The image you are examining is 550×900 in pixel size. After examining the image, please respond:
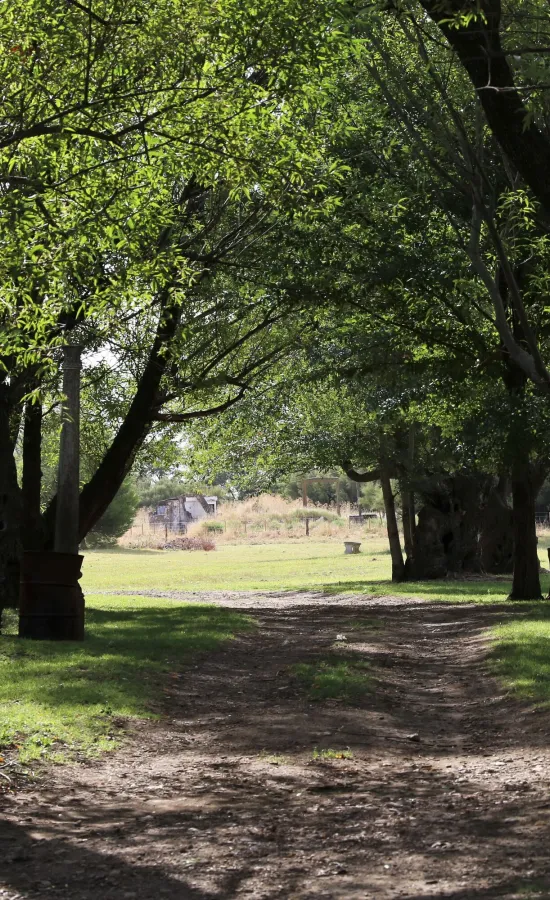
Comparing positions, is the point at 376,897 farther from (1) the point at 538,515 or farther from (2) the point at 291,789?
(1) the point at 538,515

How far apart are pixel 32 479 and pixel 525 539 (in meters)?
9.42

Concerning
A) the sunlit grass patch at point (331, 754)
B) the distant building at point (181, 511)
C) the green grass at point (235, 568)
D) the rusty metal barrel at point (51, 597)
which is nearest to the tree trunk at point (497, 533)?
the green grass at point (235, 568)

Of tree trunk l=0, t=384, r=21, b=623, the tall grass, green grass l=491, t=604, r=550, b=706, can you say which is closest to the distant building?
the tall grass

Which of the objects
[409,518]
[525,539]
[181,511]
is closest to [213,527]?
[181,511]

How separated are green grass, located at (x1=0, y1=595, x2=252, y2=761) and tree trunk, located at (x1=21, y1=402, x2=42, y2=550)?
6.27 ft

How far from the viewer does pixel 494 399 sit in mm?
18531

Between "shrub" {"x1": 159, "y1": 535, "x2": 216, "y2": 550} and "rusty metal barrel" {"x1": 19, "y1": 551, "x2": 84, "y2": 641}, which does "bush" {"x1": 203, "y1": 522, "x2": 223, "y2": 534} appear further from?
"rusty metal barrel" {"x1": 19, "y1": 551, "x2": 84, "y2": 641}

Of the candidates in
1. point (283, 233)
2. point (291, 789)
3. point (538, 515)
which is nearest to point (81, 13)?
point (291, 789)

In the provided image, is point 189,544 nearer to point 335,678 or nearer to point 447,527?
point 447,527

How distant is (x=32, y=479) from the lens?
66.4ft

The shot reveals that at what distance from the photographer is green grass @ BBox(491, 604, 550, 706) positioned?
1045cm

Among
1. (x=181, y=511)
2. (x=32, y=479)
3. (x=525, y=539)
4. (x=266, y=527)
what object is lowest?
(x=525, y=539)

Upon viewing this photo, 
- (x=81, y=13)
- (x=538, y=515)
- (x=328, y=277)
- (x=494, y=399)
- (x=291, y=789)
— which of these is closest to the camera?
(x=291, y=789)

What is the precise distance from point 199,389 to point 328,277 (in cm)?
436
